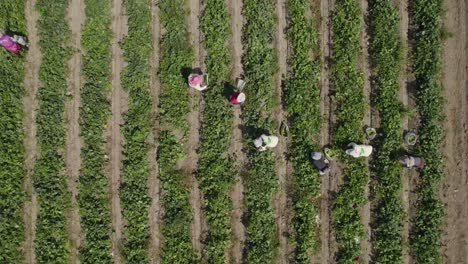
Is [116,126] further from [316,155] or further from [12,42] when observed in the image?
[316,155]

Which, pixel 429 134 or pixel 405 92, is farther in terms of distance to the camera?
pixel 405 92

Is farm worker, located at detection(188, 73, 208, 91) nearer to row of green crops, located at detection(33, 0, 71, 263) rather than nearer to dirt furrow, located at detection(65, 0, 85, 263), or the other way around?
dirt furrow, located at detection(65, 0, 85, 263)

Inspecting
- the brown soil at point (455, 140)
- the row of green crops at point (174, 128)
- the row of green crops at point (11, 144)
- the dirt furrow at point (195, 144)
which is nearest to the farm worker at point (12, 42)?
the row of green crops at point (11, 144)

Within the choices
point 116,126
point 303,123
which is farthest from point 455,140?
point 116,126

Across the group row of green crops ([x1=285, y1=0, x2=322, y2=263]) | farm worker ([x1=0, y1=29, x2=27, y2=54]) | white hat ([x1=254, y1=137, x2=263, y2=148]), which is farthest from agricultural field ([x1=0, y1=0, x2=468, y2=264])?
white hat ([x1=254, y1=137, x2=263, y2=148])

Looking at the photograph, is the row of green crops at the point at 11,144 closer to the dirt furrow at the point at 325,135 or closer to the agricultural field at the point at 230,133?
the agricultural field at the point at 230,133

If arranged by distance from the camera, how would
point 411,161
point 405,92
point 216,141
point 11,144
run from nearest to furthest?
1. point 411,161
2. point 11,144
3. point 216,141
4. point 405,92

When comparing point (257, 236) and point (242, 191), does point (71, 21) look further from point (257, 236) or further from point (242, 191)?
point (257, 236)
